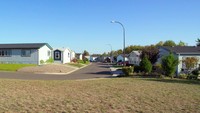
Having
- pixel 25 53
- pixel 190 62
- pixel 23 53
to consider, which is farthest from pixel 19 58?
pixel 190 62

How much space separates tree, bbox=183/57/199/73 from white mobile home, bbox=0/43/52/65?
90.0ft

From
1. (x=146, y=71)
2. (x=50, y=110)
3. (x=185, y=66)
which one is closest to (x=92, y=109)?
(x=50, y=110)

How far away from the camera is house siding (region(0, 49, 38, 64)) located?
48250 mm

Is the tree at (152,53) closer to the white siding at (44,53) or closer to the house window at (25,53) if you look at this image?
the white siding at (44,53)

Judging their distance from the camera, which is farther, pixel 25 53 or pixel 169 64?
pixel 25 53

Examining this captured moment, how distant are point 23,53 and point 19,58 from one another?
1.29 metres

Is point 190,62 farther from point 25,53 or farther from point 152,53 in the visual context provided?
point 25,53

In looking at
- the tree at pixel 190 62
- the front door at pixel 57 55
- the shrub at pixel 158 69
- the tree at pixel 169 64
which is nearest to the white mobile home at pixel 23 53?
the front door at pixel 57 55

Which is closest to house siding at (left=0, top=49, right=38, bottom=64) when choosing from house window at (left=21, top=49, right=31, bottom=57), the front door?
house window at (left=21, top=49, right=31, bottom=57)

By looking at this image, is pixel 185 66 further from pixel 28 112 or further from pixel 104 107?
pixel 28 112

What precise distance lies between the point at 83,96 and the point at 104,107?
2.40 m

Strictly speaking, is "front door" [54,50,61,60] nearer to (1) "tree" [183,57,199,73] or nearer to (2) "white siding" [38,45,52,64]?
(2) "white siding" [38,45,52,64]

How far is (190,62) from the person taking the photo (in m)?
32.3

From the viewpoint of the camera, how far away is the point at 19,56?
1939 inches
